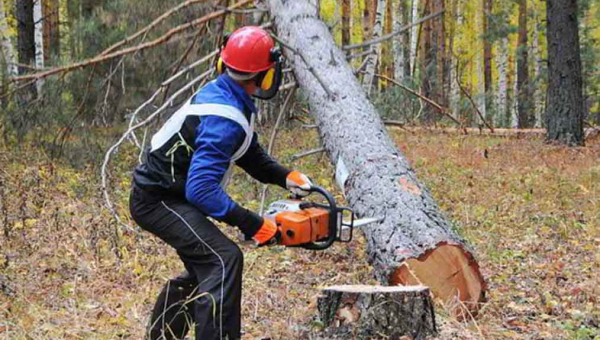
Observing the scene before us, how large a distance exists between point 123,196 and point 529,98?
17797 mm

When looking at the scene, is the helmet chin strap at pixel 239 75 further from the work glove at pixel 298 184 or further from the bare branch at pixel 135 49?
the bare branch at pixel 135 49

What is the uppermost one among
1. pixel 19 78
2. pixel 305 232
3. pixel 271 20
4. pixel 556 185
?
pixel 271 20

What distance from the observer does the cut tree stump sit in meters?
3.74

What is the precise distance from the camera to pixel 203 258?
3.69m

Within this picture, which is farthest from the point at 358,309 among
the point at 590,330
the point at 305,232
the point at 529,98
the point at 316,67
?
the point at 529,98

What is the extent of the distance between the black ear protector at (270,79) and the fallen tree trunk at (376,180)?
1356 mm

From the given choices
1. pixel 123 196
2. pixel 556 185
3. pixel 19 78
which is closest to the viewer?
pixel 19 78

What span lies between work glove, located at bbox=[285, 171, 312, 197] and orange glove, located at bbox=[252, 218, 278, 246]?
1.63ft

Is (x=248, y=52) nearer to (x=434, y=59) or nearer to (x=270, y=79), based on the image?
(x=270, y=79)

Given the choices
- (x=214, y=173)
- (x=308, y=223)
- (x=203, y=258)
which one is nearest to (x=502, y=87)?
(x=308, y=223)

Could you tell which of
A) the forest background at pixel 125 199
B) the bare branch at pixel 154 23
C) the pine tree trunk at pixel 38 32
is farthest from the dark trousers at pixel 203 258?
the pine tree trunk at pixel 38 32

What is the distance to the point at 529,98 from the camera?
22.9m

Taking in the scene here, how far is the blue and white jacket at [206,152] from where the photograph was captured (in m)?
3.44

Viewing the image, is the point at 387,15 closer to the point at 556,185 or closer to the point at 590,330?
the point at 556,185
